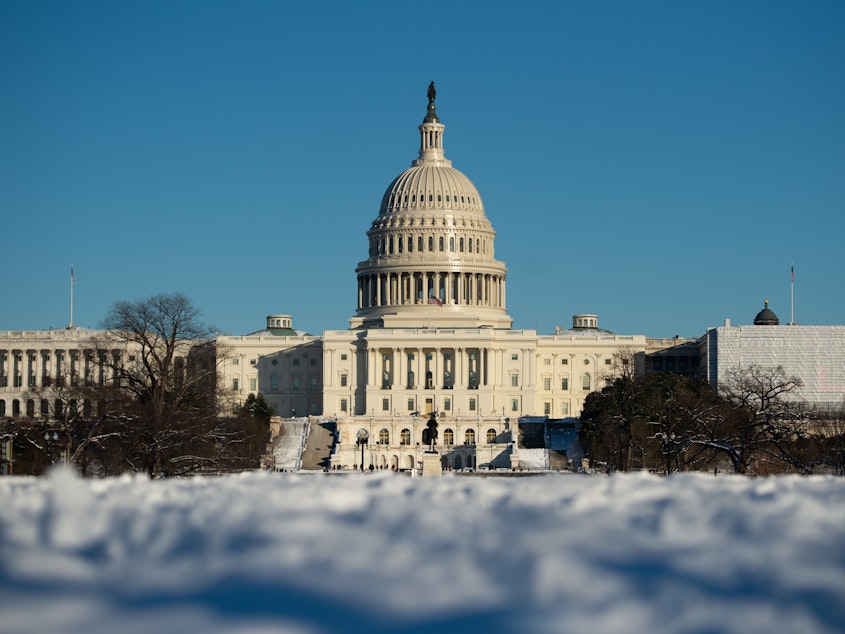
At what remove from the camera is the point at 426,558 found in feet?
69.8

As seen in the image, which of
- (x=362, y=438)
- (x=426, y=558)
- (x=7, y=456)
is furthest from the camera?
(x=362, y=438)

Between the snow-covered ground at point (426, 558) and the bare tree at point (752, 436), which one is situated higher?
the bare tree at point (752, 436)

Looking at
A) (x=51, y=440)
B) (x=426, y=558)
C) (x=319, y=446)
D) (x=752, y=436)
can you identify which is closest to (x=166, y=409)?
(x=51, y=440)

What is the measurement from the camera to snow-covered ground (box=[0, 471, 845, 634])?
19500 mm

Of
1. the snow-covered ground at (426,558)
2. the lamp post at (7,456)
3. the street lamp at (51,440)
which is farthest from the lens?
the street lamp at (51,440)

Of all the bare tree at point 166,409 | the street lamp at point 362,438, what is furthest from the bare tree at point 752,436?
the street lamp at point 362,438

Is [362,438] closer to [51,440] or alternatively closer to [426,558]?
[51,440]

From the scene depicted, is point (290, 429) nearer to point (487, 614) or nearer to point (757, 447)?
point (757, 447)

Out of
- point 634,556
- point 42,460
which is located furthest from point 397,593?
point 42,460

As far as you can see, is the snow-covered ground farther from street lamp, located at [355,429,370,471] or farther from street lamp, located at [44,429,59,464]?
street lamp, located at [355,429,370,471]

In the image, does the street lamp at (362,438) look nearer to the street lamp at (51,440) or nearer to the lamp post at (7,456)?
the street lamp at (51,440)

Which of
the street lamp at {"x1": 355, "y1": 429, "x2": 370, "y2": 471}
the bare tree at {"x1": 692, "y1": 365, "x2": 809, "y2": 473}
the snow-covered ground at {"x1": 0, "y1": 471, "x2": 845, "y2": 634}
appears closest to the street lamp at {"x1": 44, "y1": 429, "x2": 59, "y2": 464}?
the bare tree at {"x1": 692, "y1": 365, "x2": 809, "y2": 473}

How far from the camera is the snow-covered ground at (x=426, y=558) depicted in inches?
768

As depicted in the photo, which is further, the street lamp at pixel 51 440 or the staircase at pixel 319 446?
the staircase at pixel 319 446
